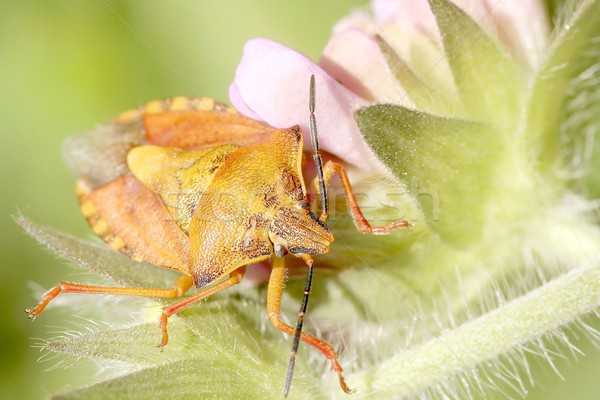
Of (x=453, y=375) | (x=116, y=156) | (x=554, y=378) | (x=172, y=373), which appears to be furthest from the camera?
(x=554, y=378)

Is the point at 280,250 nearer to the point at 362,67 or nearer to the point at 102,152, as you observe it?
the point at 362,67

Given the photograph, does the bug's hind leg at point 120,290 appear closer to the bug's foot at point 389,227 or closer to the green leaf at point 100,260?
Result: the green leaf at point 100,260

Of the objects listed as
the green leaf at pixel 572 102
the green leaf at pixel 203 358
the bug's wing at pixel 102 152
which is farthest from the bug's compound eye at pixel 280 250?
the green leaf at pixel 572 102

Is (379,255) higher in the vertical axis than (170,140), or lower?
lower

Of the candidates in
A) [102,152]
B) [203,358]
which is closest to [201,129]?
[102,152]

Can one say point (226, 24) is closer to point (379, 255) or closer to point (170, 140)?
point (170, 140)

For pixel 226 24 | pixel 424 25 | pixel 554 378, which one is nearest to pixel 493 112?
pixel 424 25

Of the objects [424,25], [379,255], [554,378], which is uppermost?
[424,25]
